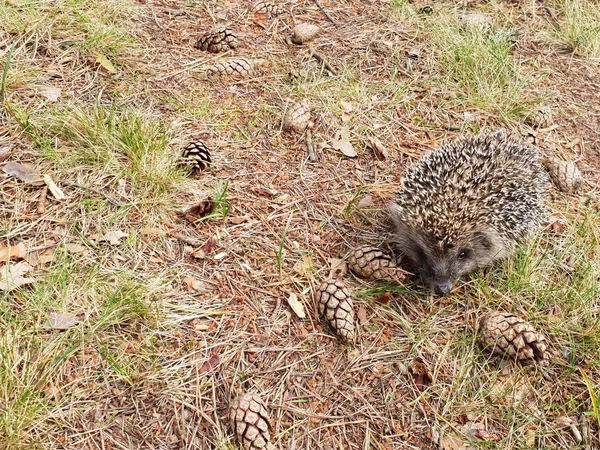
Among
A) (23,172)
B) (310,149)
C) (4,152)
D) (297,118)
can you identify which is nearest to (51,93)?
(4,152)

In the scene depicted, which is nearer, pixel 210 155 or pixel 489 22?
pixel 210 155

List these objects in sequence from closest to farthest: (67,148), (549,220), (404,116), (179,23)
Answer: (67,148) → (549,220) → (404,116) → (179,23)

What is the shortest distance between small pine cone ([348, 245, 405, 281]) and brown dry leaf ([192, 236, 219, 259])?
907mm

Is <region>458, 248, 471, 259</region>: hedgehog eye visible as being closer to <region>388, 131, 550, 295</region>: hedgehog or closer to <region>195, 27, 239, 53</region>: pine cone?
<region>388, 131, 550, 295</region>: hedgehog

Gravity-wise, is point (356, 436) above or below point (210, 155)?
below

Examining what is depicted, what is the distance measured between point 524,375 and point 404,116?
2512 millimetres

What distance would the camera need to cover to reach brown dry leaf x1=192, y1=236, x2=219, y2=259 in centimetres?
344

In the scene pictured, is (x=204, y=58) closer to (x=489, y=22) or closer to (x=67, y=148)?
(x=67, y=148)

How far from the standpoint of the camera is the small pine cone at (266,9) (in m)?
5.52

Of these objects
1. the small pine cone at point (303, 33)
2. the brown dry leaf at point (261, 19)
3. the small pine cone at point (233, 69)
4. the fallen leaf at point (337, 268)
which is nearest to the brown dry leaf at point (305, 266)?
the fallen leaf at point (337, 268)

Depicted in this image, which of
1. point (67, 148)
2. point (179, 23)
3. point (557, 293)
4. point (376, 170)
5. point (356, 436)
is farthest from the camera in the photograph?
point (179, 23)

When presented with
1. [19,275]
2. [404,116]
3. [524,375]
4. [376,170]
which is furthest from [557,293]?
[19,275]

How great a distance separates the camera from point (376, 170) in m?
4.32

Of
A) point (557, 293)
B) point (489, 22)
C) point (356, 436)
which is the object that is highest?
point (489, 22)
